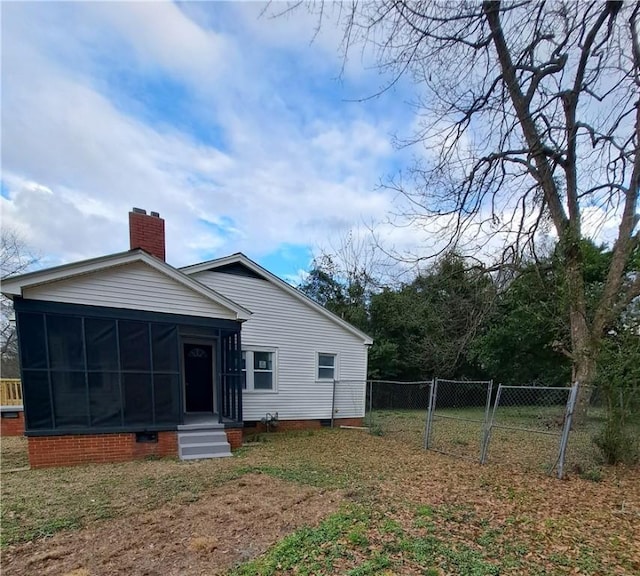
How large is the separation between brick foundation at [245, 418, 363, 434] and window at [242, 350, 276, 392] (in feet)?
3.47

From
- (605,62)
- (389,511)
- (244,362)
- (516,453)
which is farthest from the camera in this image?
(244,362)

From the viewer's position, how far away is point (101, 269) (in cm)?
655

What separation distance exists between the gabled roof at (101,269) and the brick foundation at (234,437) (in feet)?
8.09

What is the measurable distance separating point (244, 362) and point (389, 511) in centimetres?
638

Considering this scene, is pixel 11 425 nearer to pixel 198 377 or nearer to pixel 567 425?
pixel 198 377

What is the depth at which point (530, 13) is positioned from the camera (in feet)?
16.6

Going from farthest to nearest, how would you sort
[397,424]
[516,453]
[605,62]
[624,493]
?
[397,424]
[516,453]
[605,62]
[624,493]

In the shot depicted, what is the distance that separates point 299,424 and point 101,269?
6.83m

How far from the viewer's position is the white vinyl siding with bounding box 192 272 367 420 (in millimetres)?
9719

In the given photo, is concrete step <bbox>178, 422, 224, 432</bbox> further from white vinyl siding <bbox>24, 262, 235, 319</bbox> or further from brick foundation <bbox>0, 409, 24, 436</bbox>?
brick foundation <bbox>0, 409, 24, 436</bbox>

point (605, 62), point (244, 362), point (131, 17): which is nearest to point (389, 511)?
point (244, 362)

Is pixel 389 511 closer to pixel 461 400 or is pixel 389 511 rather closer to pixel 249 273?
pixel 249 273

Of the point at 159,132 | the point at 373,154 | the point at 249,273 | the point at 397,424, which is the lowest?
the point at 397,424

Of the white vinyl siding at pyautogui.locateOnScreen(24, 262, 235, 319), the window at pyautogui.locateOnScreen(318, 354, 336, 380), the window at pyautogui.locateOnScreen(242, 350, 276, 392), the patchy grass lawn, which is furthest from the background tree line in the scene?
the white vinyl siding at pyautogui.locateOnScreen(24, 262, 235, 319)
